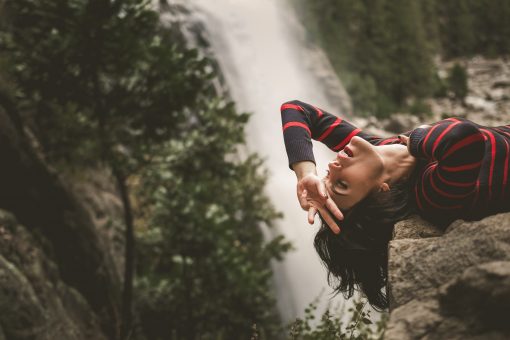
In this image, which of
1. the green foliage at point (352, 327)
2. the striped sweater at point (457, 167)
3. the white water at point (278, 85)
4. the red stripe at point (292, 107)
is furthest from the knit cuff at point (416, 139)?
the white water at point (278, 85)

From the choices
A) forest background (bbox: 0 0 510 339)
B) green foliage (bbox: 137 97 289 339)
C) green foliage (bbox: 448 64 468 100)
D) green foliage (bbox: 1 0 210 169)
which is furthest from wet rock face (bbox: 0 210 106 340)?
green foliage (bbox: 448 64 468 100)

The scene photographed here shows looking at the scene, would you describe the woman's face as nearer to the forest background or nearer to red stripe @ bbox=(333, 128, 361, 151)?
red stripe @ bbox=(333, 128, 361, 151)

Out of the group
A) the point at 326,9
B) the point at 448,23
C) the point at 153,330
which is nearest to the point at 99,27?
the point at 153,330

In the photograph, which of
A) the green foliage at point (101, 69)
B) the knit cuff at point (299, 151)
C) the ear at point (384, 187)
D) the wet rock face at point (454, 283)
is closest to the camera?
the wet rock face at point (454, 283)

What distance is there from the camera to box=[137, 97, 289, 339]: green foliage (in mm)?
6398

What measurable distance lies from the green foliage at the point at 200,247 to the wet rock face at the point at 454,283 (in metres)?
4.67

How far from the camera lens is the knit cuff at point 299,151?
197 centimetres

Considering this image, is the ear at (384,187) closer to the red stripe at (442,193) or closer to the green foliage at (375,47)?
the red stripe at (442,193)

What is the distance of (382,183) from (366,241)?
32 centimetres

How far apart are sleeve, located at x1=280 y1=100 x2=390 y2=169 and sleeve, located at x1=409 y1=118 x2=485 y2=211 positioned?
38cm

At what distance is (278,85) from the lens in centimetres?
2325

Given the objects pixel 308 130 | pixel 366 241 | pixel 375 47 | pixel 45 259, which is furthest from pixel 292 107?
pixel 375 47

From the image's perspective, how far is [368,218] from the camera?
1958 mm

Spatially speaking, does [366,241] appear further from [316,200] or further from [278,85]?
[278,85]
